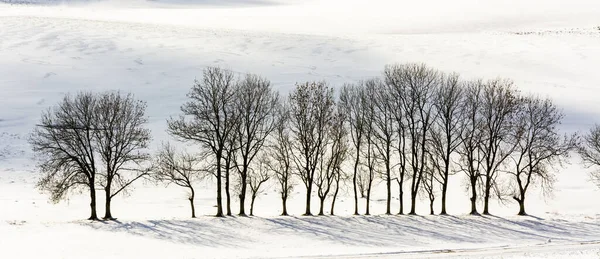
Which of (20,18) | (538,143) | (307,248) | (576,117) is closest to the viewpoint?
(307,248)

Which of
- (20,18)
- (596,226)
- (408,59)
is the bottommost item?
(596,226)

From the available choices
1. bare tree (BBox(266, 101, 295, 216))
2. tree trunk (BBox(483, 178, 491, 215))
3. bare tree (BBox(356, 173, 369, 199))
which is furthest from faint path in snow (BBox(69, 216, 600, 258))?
bare tree (BBox(356, 173, 369, 199))

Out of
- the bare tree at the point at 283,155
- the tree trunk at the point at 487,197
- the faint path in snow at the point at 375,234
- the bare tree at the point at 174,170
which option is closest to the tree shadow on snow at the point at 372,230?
the faint path in snow at the point at 375,234

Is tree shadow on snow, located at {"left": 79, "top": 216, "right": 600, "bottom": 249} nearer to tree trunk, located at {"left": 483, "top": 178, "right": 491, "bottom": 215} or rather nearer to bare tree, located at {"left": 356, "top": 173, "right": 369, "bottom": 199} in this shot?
tree trunk, located at {"left": 483, "top": 178, "right": 491, "bottom": 215}

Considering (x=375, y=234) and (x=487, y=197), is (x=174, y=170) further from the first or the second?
(x=487, y=197)

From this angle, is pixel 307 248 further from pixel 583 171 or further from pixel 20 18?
pixel 20 18

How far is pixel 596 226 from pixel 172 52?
211 feet

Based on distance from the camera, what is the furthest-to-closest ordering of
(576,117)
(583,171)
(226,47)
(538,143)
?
(226,47)
(576,117)
(583,171)
(538,143)

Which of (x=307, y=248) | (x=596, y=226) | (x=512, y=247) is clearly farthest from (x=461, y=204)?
(x=307, y=248)

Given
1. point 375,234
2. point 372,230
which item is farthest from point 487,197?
point 375,234

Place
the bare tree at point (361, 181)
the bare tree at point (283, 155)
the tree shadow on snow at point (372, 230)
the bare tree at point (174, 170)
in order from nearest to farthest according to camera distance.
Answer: the tree shadow on snow at point (372, 230) < the bare tree at point (174, 170) < the bare tree at point (283, 155) < the bare tree at point (361, 181)

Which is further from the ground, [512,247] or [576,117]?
[576,117]

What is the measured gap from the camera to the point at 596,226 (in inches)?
1804

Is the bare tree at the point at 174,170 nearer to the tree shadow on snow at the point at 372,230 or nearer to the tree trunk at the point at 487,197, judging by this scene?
the tree shadow on snow at the point at 372,230
